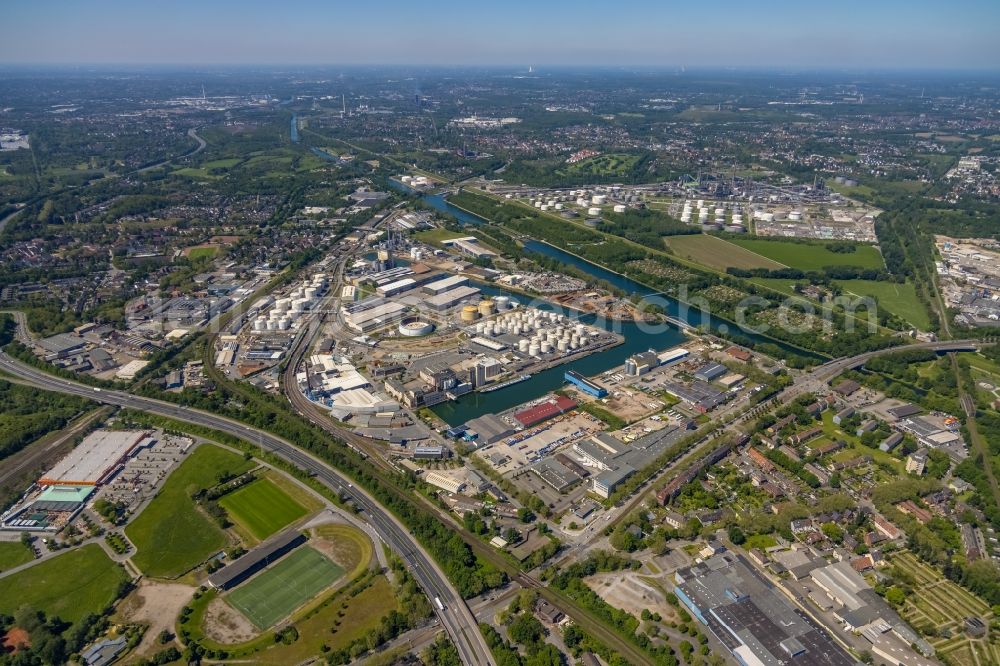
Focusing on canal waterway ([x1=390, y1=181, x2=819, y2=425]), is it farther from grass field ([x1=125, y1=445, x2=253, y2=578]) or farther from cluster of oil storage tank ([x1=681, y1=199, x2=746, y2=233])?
cluster of oil storage tank ([x1=681, y1=199, x2=746, y2=233])

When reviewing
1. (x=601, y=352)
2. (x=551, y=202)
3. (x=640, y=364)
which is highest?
(x=551, y=202)

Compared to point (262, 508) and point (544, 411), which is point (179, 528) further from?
point (544, 411)

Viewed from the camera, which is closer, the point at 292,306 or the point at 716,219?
the point at 292,306

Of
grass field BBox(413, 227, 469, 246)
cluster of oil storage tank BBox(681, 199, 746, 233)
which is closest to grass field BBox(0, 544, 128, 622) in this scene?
grass field BBox(413, 227, 469, 246)

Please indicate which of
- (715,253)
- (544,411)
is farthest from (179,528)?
(715,253)

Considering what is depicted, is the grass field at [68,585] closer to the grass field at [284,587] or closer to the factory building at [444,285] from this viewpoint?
the grass field at [284,587]

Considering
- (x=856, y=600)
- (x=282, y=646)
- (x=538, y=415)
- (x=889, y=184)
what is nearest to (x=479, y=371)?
(x=538, y=415)
